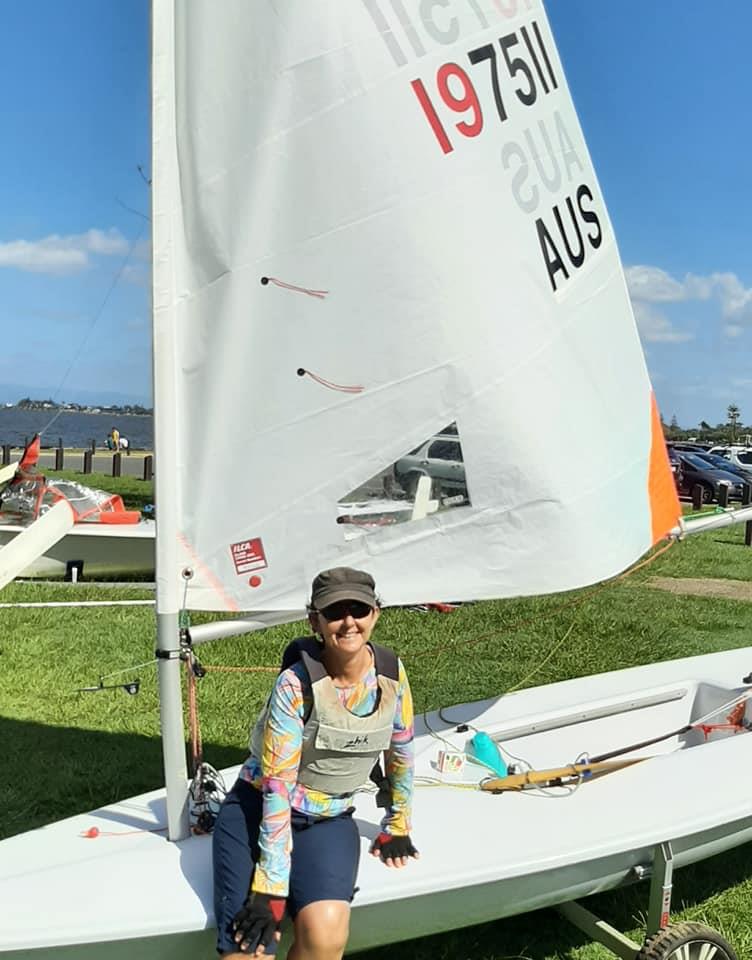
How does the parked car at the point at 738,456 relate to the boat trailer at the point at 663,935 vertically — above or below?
above

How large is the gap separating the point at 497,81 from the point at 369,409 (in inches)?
46.5

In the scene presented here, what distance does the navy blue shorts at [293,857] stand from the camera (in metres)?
2.05

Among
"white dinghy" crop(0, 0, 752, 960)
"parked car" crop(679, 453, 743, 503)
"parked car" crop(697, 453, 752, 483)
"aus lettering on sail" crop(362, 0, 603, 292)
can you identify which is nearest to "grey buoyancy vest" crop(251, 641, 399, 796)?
"white dinghy" crop(0, 0, 752, 960)

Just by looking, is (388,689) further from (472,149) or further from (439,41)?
(439,41)

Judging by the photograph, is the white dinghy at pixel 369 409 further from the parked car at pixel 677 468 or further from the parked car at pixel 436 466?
the parked car at pixel 677 468

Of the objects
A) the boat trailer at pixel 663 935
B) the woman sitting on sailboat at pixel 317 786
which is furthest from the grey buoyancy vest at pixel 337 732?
the boat trailer at pixel 663 935

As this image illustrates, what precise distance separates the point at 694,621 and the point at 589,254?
→ 5.14 m

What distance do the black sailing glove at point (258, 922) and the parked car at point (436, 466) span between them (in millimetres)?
1150

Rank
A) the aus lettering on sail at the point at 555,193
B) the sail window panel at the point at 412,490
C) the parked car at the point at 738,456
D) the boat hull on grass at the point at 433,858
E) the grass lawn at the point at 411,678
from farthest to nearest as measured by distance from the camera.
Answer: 1. the parked car at the point at 738,456
2. the grass lawn at the point at 411,678
3. the aus lettering on sail at the point at 555,193
4. the sail window panel at the point at 412,490
5. the boat hull on grass at the point at 433,858

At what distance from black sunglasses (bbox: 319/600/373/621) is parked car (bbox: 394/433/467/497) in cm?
57

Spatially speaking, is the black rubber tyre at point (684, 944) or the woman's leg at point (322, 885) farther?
the black rubber tyre at point (684, 944)

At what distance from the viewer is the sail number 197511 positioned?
8.67ft

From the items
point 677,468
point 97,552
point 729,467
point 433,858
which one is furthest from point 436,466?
point 729,467

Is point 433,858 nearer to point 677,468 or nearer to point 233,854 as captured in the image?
point 233,854
